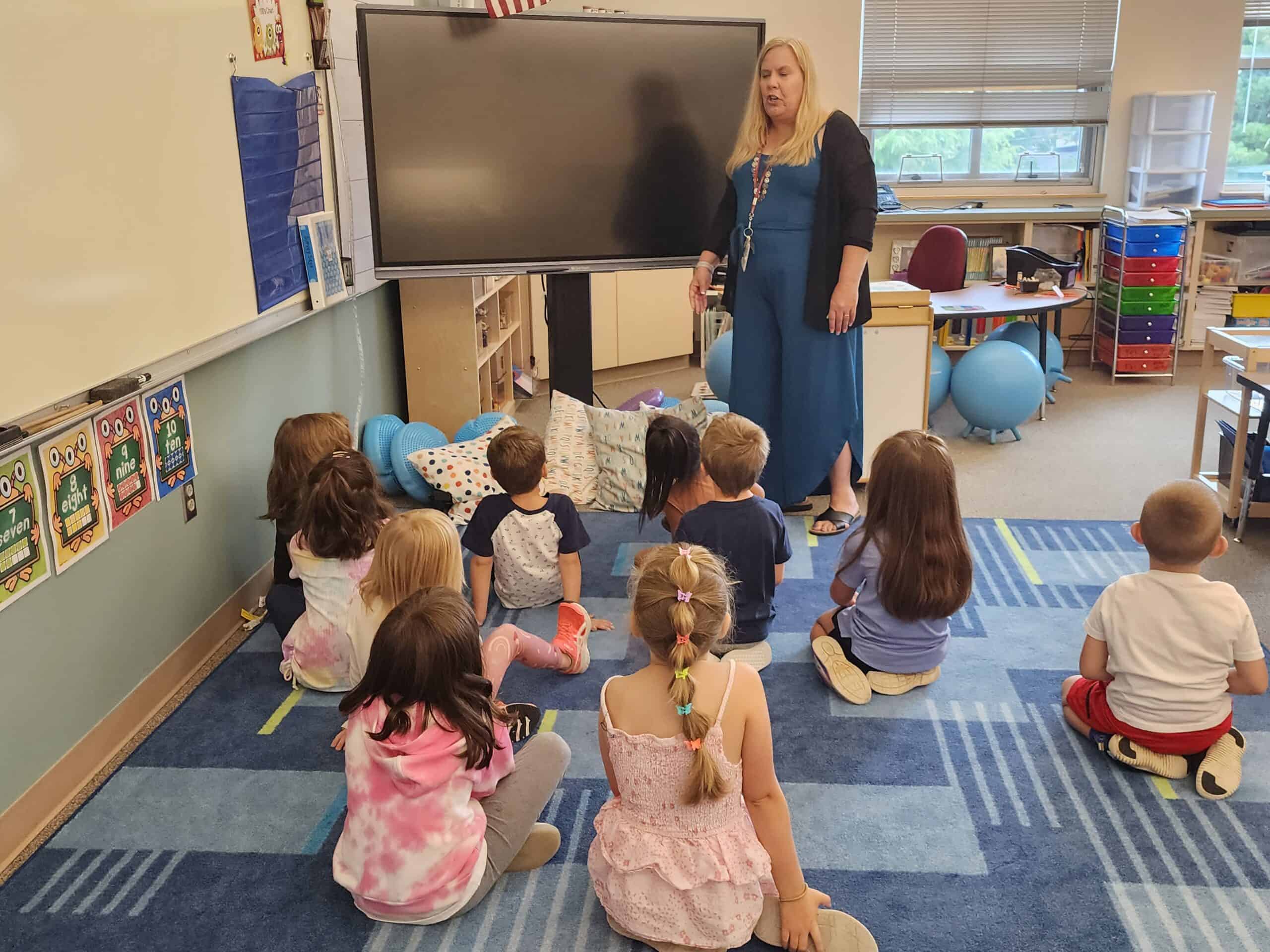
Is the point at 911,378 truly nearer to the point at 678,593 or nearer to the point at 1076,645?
the point at 1076,645

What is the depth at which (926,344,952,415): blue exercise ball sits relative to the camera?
4461 millimetres

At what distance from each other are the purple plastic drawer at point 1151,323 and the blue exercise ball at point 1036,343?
0.48 m

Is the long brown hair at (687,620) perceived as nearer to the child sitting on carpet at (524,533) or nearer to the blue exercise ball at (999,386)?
the child sitting on carpet at (524,533)

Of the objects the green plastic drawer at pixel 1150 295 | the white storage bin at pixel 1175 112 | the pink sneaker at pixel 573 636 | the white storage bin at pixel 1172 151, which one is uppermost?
the white storage bin at pixel 1175 112

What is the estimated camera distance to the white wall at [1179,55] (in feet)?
18.1

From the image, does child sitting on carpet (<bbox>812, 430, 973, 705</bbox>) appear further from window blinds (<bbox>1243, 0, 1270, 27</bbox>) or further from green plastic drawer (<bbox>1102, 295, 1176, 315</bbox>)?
window blinds (<bbox>1243, 0, 1270, 27</bbox>)

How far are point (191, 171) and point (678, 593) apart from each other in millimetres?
1622

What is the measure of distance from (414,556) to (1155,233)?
4395mm

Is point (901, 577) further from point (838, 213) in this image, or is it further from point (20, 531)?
point (20, 531)

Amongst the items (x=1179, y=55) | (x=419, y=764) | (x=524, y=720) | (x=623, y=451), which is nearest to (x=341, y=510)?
(x=524, y=720)

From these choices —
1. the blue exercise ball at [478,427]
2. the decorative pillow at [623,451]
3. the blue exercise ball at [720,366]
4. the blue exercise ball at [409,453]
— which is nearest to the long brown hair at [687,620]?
the decorative pillow at [623,451]

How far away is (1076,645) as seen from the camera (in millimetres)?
2598

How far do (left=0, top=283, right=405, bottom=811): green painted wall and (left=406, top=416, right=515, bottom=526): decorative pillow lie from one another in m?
0.37

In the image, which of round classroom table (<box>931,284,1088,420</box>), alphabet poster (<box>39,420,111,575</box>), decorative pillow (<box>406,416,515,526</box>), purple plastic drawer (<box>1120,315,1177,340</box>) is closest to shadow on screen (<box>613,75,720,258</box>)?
decorative pillow (<box>406,416,515,526</box>)
